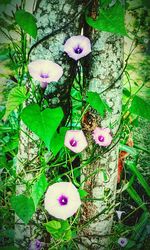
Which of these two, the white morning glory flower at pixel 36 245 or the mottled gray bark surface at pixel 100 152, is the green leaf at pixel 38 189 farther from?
the white morning glory flower at pixel 36 245

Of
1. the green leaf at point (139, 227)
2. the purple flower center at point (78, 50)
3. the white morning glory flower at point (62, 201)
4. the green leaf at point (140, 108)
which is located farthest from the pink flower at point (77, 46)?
the green leaf at point (139, 227)

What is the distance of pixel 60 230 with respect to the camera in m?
1.12

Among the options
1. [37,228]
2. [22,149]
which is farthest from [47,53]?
[37,228]

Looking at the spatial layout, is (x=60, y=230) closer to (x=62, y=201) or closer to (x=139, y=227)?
(x=62, y=201)

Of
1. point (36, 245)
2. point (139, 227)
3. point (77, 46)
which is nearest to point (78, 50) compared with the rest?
point (77, 46)

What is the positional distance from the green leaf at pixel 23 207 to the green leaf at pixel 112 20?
56 centimetres

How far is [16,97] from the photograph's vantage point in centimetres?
95

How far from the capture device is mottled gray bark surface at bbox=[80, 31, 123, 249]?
1050 mm

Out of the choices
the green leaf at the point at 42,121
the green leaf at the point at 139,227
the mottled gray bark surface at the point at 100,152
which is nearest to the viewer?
the green leaf at the point at 42,121

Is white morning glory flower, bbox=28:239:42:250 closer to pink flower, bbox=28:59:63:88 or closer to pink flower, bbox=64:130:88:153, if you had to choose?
pink flower, bbox=64:130:88:153

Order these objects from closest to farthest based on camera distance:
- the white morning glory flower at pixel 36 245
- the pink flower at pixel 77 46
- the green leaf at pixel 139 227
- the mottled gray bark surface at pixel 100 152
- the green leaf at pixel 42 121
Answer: the green leaf at pixel 42 121, the pink flower at pixel 77 46, the mottled gray bark surface at pixel 100 152, the white morning glory flower at pixel 36 245, the green leaf at pixel 139 227

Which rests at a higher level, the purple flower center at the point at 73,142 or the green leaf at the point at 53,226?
the purple flower center at the point at 73,142

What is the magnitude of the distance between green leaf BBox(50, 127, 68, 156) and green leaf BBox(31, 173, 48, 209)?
4.8 inches

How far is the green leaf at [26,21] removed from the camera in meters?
0.87
